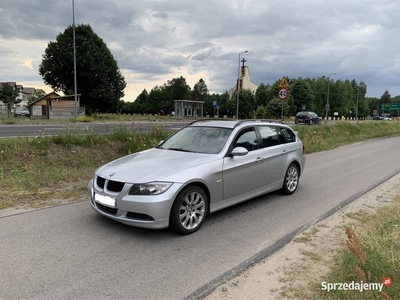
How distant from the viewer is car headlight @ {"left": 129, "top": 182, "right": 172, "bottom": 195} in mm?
4062

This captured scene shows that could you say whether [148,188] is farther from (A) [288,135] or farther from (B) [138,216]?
(A) [288,135]

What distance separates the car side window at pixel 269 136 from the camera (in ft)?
19.9

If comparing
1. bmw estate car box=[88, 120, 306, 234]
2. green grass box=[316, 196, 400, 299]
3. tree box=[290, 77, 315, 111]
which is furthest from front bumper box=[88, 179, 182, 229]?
tree box=[290, 77, 315, 111]

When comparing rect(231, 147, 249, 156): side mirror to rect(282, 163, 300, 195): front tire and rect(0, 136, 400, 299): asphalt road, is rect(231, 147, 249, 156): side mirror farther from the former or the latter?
rect(282, 163, 300, 195): front tire

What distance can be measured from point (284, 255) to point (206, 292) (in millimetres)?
1260

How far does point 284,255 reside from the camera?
3846mm

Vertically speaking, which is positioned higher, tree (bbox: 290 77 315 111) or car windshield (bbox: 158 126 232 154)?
tree (bbox: 290 77 315 111)

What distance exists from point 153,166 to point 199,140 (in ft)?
4.21

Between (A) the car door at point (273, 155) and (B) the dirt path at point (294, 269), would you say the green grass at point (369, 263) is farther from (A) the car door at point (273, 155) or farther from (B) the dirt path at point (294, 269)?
(A) the car door at point (273, 155)

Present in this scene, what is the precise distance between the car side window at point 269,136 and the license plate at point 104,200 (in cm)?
306

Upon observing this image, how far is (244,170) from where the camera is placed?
5242mm

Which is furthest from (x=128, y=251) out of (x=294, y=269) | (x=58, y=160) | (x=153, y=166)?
(x=58, y=160)

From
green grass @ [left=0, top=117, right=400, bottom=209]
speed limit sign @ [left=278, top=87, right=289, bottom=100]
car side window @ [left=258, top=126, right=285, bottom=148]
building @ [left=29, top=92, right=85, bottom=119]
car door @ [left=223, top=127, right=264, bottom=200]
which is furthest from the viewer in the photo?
building @ [left=29, top=92, right=85, bottom=119]

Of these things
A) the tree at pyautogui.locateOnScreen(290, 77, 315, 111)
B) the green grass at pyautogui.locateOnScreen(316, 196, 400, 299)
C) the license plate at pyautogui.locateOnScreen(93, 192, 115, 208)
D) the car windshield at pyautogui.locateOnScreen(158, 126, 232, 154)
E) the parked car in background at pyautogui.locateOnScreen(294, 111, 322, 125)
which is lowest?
the green grass at pyautogui.locateOnScreen(316, 196, 400, 299)
